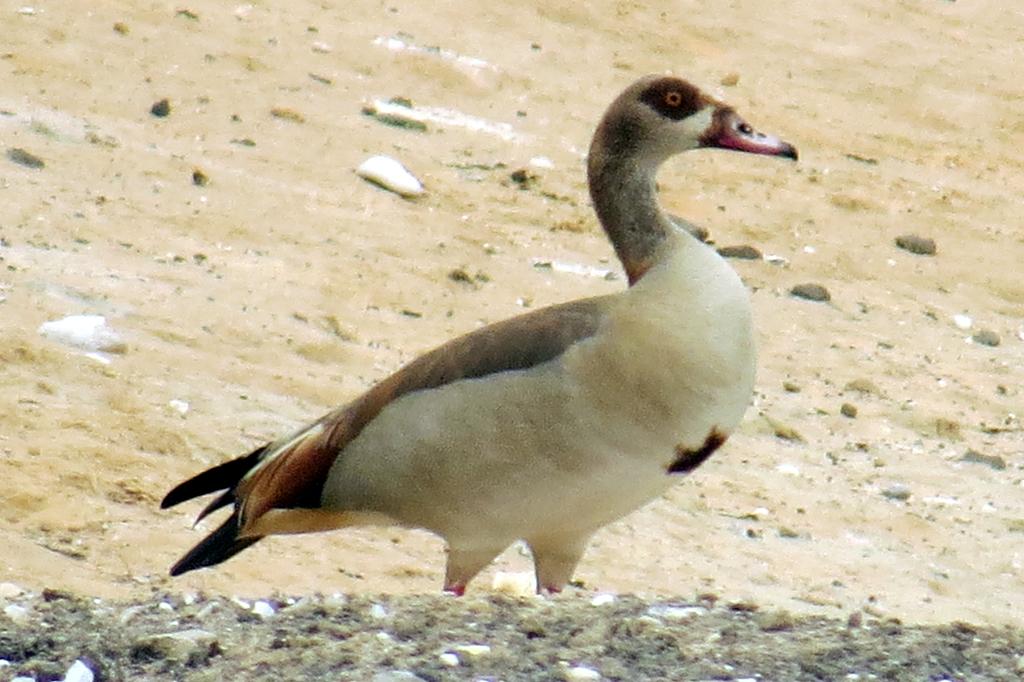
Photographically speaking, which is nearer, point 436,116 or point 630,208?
point 630,208

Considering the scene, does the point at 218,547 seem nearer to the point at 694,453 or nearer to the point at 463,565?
the point at 463,565

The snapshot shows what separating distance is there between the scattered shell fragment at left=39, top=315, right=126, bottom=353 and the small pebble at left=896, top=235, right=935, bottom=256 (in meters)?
5.16

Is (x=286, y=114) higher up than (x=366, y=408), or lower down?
lower down

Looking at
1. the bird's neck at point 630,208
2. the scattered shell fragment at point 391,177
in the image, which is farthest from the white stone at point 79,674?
the scattered shell fragment at point 391,177

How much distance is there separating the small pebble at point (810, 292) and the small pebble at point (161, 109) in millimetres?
3273

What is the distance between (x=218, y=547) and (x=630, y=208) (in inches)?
58.6

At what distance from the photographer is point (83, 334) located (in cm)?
795

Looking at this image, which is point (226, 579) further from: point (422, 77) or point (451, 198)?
point (422, 77)

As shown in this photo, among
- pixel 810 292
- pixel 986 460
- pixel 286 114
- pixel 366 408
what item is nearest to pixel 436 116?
pixel 286 114

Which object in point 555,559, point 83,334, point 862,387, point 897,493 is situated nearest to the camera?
point 555,559

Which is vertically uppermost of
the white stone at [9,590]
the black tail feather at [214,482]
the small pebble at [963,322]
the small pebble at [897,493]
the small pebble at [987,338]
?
the black tail feather at [214,482]

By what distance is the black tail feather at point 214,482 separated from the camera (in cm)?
586

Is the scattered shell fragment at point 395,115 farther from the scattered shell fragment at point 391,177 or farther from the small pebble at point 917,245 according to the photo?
the small pebble at point 917,245

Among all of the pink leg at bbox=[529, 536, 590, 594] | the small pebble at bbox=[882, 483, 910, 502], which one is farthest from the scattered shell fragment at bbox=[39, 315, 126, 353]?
the small pebble at bbox=[882, 483, 910, 502]
